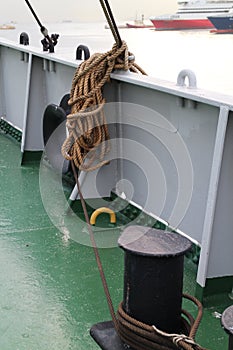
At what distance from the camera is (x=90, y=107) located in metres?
3.21

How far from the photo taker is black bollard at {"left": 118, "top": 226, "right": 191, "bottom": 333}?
1.61 m

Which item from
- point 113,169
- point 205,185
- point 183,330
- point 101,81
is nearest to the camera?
point 183,330

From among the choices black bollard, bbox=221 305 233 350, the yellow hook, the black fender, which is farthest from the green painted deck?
the black fender

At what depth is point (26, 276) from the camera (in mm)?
2736

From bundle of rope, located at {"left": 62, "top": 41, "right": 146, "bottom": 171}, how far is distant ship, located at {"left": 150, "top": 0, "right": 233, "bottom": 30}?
55270mm

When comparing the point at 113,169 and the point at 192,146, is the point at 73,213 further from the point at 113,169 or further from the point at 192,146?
the point at 192,146

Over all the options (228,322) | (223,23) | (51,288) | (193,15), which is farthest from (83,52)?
(193,15)

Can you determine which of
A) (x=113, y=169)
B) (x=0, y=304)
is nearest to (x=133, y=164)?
(x=113, y=169)

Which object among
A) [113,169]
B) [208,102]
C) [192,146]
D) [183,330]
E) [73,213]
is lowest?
[73,213]

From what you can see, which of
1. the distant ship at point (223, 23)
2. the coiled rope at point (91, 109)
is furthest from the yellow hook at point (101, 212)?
the distant ship at point (223, 23)

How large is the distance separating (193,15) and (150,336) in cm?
5979

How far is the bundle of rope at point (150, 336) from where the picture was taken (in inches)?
59.0

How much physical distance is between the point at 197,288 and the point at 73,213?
1.27 metres

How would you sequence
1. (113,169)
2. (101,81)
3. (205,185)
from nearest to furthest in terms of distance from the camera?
(205,185) < (101,81) < (113,169)
